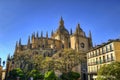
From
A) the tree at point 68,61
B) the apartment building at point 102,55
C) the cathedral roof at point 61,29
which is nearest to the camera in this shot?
the apartment building at point 102,55

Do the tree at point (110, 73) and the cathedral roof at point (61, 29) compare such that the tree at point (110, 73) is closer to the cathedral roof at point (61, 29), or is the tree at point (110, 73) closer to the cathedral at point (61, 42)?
the cathedral at point (61, 42)

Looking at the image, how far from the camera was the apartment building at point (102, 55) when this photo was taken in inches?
1706

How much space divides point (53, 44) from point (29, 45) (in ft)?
38.4

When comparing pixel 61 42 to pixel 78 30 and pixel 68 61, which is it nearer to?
pixel 78 30

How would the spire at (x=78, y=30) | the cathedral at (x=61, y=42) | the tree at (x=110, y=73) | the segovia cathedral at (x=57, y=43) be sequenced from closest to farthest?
1. the tree at (x=110, y=73)
2. the segovia cathedral at (x=57, y=43)
3. the cathedral at (x=61, y=42)
4. the spire at (x=78, y=30)

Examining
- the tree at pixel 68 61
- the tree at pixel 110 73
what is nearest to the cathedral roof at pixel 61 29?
the tree at pixel 68 61

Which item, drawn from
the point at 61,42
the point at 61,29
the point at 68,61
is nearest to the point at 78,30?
the point at 61,42

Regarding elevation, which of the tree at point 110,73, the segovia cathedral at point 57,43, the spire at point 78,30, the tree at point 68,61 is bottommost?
the tree at point 110,73

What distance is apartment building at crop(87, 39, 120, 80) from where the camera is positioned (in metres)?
43.3

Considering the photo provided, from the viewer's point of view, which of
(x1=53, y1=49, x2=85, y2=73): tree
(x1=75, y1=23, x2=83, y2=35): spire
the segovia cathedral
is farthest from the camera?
(x1=75, y1=23, x2=83, y2=35): spire

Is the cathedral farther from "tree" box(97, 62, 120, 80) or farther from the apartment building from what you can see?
"tree" box(97, 62, 120, 80)

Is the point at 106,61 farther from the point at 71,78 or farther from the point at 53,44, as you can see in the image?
the point at 53,44

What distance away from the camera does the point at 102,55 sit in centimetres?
4797

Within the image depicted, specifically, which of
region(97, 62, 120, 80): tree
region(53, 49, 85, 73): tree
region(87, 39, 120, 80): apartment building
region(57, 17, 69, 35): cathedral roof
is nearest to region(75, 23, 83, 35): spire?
region(57, 17, 69, 35): cathedral roof
